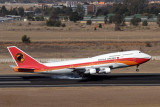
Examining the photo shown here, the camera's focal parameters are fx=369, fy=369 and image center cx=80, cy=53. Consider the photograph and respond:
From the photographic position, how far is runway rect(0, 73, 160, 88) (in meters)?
54.6

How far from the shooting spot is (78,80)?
2275 inches

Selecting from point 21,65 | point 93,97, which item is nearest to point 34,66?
point 21,65

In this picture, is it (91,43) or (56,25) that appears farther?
(56,25)

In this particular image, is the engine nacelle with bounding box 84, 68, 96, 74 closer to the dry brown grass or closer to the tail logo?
the tail logo

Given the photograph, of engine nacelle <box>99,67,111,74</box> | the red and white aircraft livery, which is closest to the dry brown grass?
the red and white aircraft livery

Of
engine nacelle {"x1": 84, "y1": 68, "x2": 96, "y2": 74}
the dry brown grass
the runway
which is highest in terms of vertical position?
engine nacelle {"x1": 84, "y1": 68, "x2": 96, "y2": 74}

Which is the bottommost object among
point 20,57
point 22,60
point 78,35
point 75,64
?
point 78,35

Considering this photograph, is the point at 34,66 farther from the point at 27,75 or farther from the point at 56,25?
the point at 56,25

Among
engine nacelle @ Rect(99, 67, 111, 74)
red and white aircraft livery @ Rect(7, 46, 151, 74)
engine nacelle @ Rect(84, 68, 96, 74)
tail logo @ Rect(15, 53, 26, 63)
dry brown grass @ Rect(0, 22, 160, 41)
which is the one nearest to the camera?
engine nacelle @ Rect(84, 68, 96, 74)

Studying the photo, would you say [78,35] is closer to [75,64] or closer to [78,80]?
[75,64]

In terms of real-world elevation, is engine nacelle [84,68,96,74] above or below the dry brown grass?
above

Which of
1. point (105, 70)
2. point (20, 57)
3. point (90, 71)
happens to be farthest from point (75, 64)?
point (20, 57)

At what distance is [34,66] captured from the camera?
57.9 metres

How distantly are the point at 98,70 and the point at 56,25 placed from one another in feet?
459
